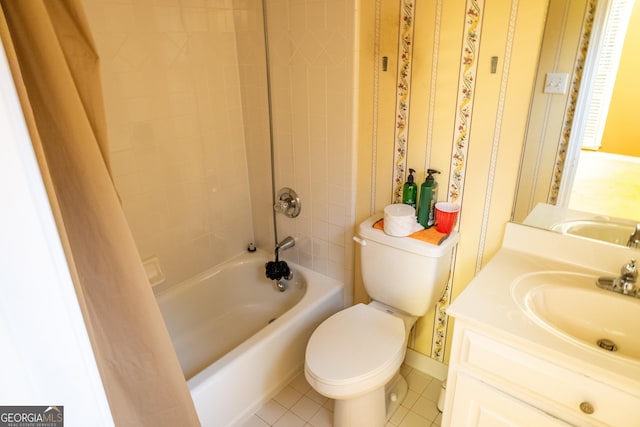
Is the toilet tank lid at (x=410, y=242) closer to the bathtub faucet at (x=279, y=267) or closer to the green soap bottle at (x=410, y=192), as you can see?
the green soap bottle at (x=410, y=192)

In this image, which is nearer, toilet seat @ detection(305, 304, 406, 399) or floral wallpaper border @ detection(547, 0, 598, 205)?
floral wallpaper border @ detection(547, 0, 598, 205)

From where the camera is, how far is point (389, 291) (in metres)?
1.72

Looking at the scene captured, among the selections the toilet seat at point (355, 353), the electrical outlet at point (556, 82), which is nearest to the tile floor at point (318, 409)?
the toilet seat at point (355, 353)

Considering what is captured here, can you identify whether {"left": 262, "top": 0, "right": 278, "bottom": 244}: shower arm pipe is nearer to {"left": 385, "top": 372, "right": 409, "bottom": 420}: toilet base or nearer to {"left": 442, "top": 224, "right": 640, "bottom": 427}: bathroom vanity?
{"left": 385, "top": 372, "right": 409, "bottom": 420}: toilet base

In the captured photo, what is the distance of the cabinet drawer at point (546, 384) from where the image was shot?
968mm

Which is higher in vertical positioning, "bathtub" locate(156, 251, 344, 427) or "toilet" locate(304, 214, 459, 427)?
"toilet" locate(304, 214, 459, 427)

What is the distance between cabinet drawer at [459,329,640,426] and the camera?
0.97m

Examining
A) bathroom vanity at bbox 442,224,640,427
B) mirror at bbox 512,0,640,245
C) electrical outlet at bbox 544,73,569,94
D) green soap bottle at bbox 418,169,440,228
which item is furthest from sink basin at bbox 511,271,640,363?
electrical outlet at bbox 544,73,569,94

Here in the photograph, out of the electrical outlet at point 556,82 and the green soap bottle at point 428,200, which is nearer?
the electrical outlet at point 556,82

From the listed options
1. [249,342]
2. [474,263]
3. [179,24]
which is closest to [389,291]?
[474,263]

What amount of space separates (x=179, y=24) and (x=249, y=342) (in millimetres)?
1456

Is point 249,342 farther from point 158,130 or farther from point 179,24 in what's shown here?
point 179,24

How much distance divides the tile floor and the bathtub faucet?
0.53 m

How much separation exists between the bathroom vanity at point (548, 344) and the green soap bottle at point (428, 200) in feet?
1.07
